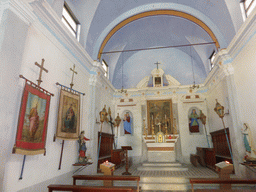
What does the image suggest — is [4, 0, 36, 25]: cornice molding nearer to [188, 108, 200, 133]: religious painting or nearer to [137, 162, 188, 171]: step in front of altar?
[137, 162, 188, 171]: step in front of altar

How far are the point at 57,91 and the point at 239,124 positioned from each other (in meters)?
6.35

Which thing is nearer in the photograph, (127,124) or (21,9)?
(21,9)

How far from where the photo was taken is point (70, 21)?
22.7ft

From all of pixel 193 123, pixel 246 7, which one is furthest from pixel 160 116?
pixel 246 7

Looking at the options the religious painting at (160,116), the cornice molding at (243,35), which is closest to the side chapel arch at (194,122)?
the religious painting at (160,116)

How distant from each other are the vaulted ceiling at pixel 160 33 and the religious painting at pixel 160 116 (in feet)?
6.56

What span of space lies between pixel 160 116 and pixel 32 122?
8.72 m

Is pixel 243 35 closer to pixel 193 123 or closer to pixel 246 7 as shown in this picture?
pixel 246 7

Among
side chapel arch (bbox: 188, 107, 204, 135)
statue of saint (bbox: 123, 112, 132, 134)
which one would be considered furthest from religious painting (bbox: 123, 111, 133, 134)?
side chapel arch (bbox: 188, 107, 204, 135)

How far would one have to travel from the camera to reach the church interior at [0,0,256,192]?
3958 millimetres

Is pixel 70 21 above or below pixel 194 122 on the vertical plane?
above

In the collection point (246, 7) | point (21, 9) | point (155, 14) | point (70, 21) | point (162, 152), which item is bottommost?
point (162, 152)

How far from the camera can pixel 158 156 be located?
31.7 ft

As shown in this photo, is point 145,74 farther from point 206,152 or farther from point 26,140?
point 26,140
